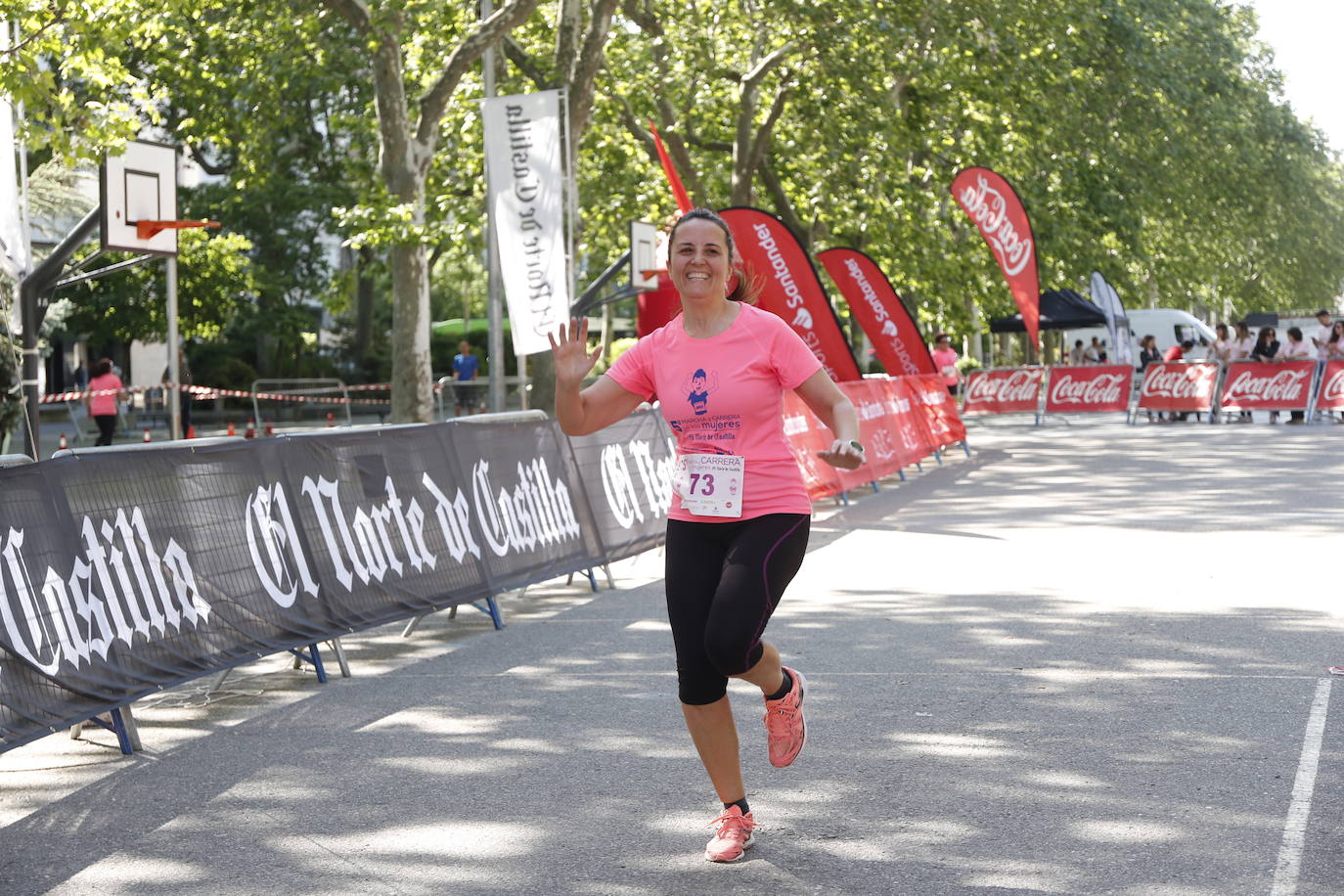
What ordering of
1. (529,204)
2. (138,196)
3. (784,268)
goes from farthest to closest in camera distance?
1. (784,268)
2. (529,204)
3. (138,196)

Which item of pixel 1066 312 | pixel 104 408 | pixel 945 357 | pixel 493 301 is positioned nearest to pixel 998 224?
pixel 945 357

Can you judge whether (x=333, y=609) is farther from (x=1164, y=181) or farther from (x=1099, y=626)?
(x=1164, y=181)

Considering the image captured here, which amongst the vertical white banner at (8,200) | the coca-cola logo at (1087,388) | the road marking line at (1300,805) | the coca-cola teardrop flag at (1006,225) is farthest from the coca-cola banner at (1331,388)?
the road marking line at (1300,805)

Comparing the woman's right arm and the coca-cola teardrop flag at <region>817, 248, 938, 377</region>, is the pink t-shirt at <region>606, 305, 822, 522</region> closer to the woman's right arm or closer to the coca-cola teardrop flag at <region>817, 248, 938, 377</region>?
the woman's right arm

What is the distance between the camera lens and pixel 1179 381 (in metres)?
31.3

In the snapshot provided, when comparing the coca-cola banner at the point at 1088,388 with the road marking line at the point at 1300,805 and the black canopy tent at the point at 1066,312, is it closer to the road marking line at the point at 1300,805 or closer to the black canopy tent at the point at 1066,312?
the black canopy tent at the point at 1066,312

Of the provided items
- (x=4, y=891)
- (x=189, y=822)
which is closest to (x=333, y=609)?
(x=189, y=822)

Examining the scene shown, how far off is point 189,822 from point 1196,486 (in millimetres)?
14176

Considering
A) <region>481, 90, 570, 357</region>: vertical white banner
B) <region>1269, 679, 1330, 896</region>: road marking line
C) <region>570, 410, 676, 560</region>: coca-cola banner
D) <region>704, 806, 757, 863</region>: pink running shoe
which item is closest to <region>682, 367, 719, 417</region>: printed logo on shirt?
<region>704, 806, 757, 863</region>: pink running shoe

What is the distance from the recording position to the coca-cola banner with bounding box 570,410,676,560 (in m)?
11.8

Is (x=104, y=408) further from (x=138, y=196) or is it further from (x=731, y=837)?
(x=731, y=837)

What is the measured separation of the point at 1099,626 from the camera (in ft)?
30.6

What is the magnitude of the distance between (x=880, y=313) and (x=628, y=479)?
12886mm

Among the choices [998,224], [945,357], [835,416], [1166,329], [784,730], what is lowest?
[784,730]
